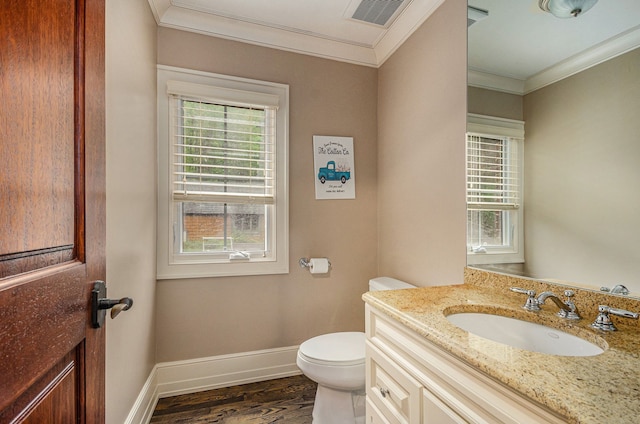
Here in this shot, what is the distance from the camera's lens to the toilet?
1.51 m

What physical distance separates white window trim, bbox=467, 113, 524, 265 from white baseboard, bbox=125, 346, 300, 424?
4.80 ft

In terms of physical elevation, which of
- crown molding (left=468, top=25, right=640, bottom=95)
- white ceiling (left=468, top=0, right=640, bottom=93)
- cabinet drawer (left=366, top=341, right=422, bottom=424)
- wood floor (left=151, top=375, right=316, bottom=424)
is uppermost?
white ceiling (left=468, top=0, right=640, bottom=93)

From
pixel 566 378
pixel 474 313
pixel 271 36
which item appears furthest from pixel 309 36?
pixel 566 378

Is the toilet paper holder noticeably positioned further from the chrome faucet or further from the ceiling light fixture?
the ceiling light fixture

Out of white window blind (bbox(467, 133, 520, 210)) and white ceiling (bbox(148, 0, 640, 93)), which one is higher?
white ceiling (bbox(148, 0, 640, 93))

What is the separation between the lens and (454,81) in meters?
1.61

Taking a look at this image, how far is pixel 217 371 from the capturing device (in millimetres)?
2049

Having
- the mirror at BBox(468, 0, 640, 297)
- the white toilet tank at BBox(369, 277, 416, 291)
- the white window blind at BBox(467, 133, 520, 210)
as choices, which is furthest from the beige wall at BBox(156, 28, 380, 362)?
the mirror at BBox(468, 0, 640, 297)

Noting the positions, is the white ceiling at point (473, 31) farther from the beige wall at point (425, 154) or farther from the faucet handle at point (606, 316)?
the faucet handle at point (606, 316)

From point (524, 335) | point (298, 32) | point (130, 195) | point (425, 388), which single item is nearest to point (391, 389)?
point (425, 388)

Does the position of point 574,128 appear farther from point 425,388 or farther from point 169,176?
point 169,176

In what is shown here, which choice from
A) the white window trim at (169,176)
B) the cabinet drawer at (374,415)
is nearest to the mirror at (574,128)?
the cabinet drawer at (374,415)

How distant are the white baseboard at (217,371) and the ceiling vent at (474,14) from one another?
2.27 meters

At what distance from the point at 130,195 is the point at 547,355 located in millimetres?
1688
